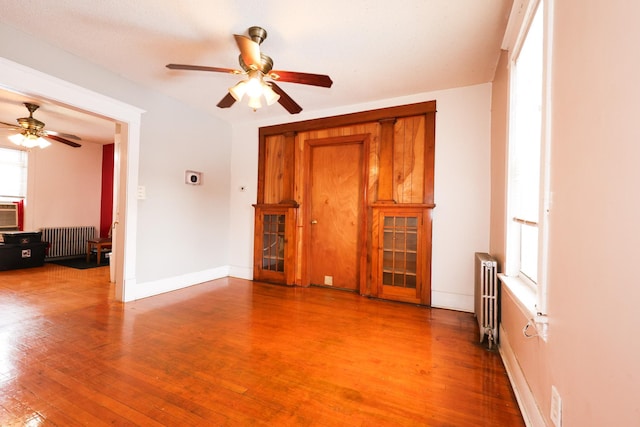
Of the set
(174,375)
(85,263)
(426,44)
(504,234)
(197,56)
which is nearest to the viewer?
(174,375)

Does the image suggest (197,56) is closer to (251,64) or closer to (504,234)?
(251,64)

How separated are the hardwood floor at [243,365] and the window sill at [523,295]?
1.89 ft

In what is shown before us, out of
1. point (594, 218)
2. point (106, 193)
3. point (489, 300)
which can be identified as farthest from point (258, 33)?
point (106, 193)

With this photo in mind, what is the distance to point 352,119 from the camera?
3746mm

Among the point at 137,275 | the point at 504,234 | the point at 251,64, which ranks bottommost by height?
the point at 137,275

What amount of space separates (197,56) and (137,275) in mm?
2538

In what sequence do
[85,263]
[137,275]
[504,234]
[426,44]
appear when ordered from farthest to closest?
[85,263]
[137,275]
[426,44]
[504,234]

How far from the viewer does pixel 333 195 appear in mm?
3977

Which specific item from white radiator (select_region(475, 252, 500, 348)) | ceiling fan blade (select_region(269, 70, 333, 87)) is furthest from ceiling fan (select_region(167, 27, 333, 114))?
white radiator (select_region(475, 252, 500, 348))

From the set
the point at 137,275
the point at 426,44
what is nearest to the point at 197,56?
the point at 426,44

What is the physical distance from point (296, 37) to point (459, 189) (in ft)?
7.64

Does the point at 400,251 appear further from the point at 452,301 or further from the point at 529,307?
the point at 529,307

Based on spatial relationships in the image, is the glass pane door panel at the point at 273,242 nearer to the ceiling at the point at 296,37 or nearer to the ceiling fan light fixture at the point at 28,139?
the ceiling at the point at 296,37

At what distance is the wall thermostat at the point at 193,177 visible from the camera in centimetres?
391
